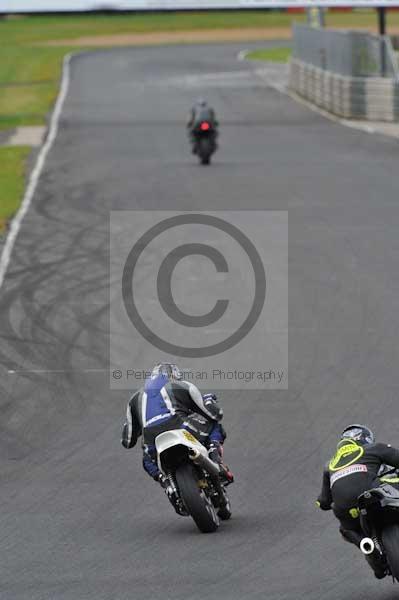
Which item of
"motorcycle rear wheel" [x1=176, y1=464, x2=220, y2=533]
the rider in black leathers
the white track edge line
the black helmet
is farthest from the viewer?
the white track edge line

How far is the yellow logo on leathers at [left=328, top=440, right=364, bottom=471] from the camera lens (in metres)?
8.33

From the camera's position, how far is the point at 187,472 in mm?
9492

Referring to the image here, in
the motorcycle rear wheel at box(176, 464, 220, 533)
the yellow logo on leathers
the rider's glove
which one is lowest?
the motorcycle rear wheel at box(176, 464, 220, 533)

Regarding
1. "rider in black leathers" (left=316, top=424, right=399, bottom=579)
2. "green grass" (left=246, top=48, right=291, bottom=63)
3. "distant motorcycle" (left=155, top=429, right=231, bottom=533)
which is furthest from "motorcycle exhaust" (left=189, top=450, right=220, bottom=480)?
"green grass" (left=246, top=48, right=291, bottom=63)

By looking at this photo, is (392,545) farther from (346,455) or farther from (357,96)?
(357,96)

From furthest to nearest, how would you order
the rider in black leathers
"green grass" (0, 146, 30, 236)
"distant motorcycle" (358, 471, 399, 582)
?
"green grass" (0, 146, 30, 236), the rider in black leathers, "distant motorcycle" (358, 471, 399, 582)

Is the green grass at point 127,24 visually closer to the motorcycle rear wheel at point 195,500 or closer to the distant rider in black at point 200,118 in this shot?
the distant rider in black at point 200,118

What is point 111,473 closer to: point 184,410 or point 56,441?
point 56,441

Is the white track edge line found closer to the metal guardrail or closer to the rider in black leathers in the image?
the metal guardrail

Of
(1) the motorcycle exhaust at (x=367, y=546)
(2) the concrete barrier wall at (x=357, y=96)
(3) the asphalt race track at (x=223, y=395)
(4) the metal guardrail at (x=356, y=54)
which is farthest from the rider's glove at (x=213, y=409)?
(4) the metal guardrail at (x=356, y=54)

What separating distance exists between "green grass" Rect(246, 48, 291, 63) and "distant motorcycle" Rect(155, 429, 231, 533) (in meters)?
54.7

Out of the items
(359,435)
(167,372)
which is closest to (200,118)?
(167,372)

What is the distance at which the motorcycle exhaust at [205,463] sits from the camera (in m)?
9.45

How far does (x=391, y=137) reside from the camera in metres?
32.6
